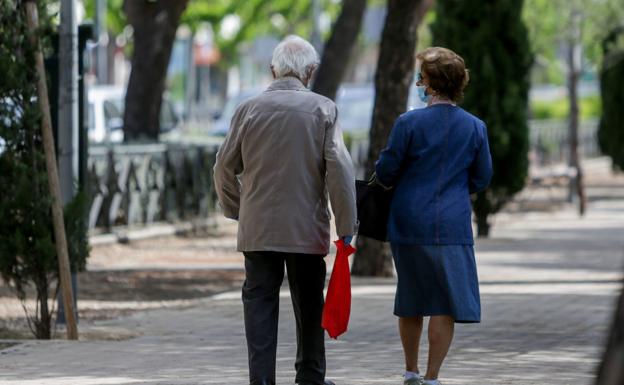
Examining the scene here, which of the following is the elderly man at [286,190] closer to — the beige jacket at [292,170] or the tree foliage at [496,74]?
the beige jacket at [292,170]

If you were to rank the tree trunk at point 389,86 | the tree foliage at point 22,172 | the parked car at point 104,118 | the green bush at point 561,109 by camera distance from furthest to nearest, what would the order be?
the green bush at point 561,109 < the parked car at point 104,118 < the tree trunk at point 389,86 < the tree foliage at point 22,172

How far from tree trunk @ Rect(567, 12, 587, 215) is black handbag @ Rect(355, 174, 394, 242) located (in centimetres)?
1699

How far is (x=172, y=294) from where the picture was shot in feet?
46.1

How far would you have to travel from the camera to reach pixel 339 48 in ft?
75.8

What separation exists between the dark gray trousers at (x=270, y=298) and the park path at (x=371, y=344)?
2.43 ft

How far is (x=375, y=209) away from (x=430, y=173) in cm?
32

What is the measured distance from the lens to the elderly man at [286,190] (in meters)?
7.23

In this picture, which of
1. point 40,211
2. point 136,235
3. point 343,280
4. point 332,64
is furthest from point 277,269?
point 332,64

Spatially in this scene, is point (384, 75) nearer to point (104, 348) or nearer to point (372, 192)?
point (104, 348)

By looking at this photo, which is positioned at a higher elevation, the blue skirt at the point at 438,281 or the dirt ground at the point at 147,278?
the blue skirt at the point at 438,281

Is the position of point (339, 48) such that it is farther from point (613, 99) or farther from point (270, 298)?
point (270, 298)

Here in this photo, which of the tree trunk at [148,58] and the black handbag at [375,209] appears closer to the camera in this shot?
the black handbag at [375,209]

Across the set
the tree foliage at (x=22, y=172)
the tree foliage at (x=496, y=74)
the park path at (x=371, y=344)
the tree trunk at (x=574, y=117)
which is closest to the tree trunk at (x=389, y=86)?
the park path at (x=371, y=344)

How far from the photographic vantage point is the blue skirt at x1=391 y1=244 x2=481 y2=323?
7.27 m
